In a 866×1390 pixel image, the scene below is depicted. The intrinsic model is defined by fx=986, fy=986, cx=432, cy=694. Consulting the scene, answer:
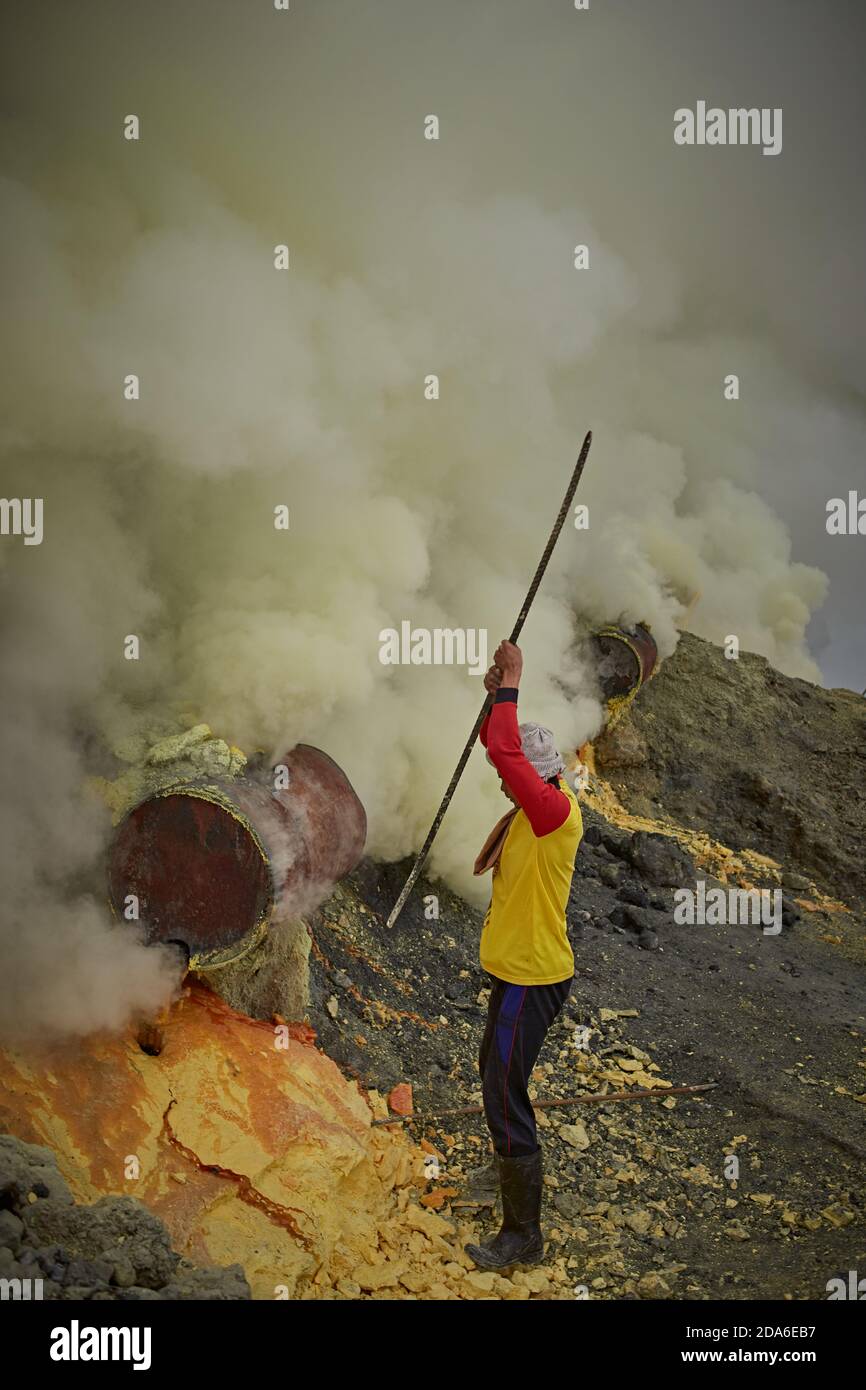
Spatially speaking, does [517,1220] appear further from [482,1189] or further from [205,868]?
[205,868]

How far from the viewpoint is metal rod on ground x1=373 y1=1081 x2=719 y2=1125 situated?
454 cm

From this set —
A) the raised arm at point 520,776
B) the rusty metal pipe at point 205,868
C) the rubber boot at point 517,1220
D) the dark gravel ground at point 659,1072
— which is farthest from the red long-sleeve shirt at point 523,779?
the dark gravel ground at point 659,1072

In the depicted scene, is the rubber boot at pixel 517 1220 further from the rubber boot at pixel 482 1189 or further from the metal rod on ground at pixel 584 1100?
the metal rod on ground at pixel 584 1100

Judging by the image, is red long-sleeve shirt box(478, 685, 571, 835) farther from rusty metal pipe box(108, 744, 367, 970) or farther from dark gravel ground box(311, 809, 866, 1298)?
dark gravel ground box(311, 809, 866, 1298)

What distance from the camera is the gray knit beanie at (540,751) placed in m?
3.71

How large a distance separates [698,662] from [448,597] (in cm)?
604

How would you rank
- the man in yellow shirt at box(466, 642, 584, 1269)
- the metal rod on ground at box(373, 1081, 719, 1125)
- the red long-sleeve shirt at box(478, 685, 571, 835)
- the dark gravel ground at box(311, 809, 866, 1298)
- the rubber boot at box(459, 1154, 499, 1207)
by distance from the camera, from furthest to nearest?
1. the metal rod on ground at box(373, 1081, 719, 1125)
2. the rubber boot at box(459, 1154, 499, 1207)
3. the dark gravel ground at box(311, 809, 866, 1298)
4. the man in yellow shirt at box(466, 642, 584, 1269)
5. the red long-sleeve shirt at box(478, 685, 571, 835)

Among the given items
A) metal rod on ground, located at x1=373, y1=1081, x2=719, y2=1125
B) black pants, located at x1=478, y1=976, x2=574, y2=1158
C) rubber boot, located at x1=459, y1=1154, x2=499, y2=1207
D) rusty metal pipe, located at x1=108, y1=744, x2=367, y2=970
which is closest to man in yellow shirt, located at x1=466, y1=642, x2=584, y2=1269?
black pants, located at x1=478, y1=976, x2=574, y2=1158

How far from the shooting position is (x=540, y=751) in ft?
12.2

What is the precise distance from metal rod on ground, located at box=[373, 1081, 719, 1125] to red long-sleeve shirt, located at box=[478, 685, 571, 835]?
1.79 metres

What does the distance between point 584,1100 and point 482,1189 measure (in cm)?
90

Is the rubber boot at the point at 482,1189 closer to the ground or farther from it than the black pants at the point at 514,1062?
closer to the ground

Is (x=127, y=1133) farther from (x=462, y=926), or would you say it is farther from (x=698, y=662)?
(x=698, y=662)

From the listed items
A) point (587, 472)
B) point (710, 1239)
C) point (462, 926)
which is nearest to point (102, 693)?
point (462, 926)
